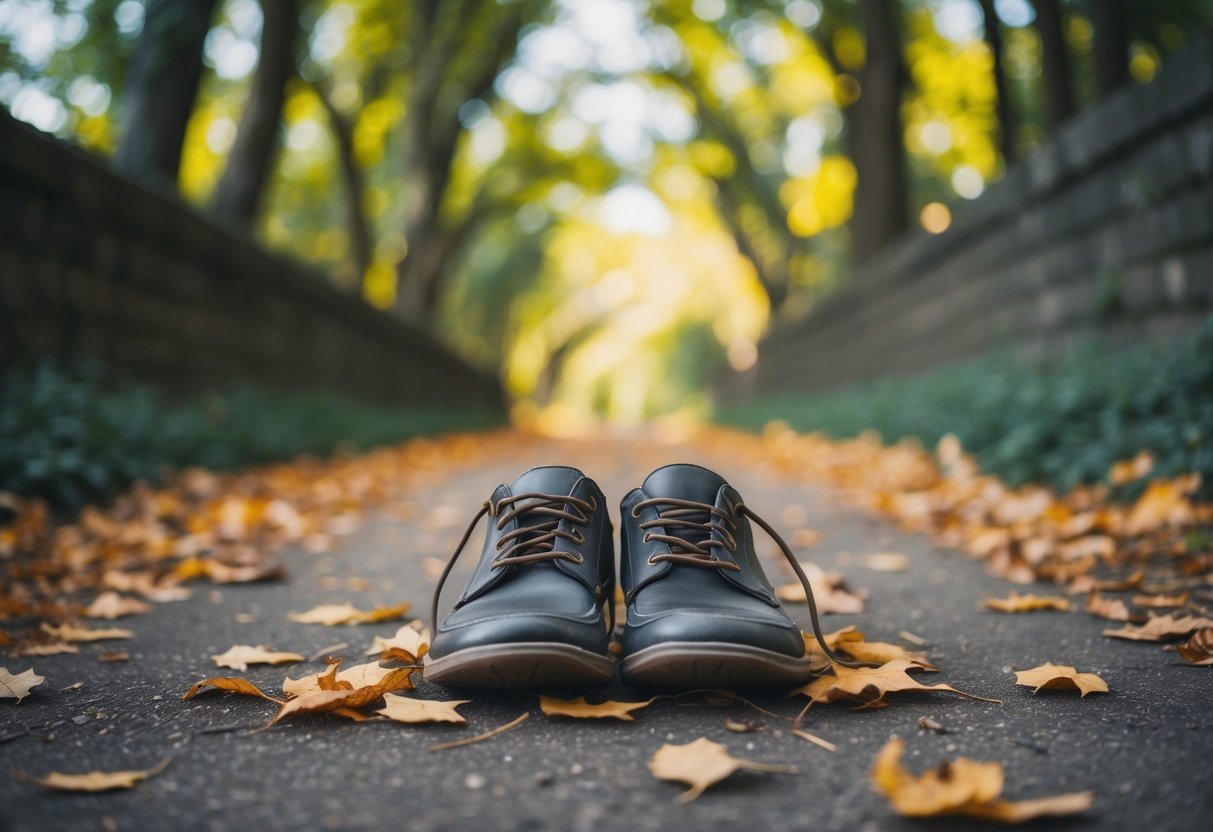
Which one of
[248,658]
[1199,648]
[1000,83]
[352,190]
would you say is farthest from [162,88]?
[352,190]

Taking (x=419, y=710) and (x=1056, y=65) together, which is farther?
(x=1056, y=65)

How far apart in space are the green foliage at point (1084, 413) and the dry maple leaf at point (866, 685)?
2111mm

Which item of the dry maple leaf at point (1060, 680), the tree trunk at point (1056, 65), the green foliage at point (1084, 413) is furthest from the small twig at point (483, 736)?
the tree trunk at point (1056, 65)

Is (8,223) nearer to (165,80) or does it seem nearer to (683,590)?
(165,80)

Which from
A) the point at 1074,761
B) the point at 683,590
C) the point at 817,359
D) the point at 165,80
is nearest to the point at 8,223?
the point at 165,80

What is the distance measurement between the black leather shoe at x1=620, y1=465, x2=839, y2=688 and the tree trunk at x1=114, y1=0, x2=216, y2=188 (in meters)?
6.42

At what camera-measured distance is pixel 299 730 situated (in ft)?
4.98

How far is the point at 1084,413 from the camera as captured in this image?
4004 millimetres

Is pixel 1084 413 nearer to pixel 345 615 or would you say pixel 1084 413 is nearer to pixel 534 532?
pixel 534 532

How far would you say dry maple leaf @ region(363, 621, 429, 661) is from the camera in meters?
1.87

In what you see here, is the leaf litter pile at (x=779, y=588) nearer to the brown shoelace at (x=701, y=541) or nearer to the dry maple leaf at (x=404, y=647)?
the dry maple leaf at (x=404, y=647)

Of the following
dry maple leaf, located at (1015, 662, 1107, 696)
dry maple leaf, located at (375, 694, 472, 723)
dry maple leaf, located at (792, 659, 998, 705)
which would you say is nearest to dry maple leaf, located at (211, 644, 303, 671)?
dry maple leaf, located at (375, 694, 472, 723)

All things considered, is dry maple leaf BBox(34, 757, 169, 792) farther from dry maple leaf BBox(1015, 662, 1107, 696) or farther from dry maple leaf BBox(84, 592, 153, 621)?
dry maple leaf BBox(1015, 662, 1107, 696)

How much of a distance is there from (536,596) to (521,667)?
0.49 feet
